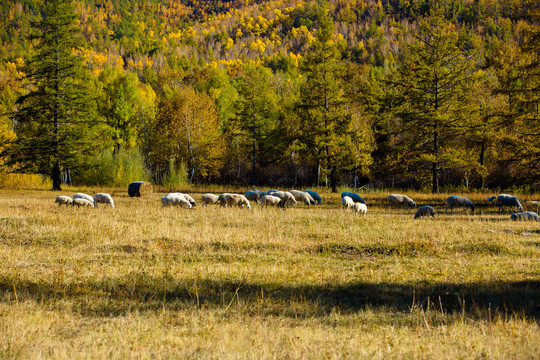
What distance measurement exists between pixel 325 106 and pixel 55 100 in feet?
66.6

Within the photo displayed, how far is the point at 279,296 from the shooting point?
23.7 ft

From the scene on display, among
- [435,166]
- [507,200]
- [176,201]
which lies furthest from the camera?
[435,166]

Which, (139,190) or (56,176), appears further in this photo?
(56,176)

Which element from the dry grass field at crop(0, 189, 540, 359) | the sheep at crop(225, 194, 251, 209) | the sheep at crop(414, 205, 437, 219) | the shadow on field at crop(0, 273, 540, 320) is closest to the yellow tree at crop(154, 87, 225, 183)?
the sheep at crop(225, 194, 251, 209)

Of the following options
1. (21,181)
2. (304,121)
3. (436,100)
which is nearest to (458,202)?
(436,100)

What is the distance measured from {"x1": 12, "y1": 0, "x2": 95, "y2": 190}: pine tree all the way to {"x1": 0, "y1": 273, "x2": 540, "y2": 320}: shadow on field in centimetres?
2696

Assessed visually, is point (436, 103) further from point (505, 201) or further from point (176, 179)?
point (176, 179)

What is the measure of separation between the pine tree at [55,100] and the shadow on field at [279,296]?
27.0 m

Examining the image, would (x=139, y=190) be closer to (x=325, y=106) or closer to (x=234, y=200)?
(x=234, y=200)

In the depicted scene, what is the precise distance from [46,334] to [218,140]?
43457 mm

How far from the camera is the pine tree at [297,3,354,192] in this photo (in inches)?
1307

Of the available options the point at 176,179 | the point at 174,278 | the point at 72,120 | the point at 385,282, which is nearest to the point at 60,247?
the point at 174,278

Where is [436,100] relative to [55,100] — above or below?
below

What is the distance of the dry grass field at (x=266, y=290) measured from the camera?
16.6 ft
